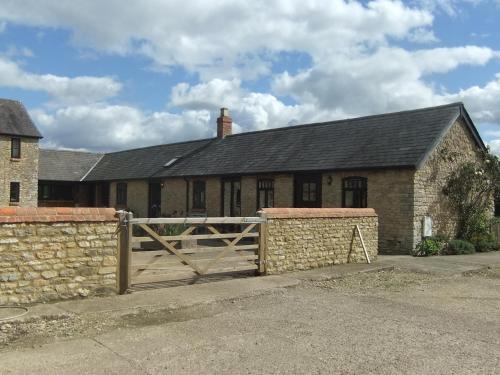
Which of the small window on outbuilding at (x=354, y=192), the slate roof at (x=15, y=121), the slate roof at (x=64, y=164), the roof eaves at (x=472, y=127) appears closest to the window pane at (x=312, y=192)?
the small window on outbuilding at (x=354, y=192)

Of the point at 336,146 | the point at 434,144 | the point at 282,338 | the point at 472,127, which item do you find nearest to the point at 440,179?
the point at 434,144

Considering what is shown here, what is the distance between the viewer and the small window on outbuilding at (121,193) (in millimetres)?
31062

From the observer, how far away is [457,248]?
57.8 feet

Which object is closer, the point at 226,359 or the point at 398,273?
the point at 226,359

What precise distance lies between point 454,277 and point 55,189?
99.0ft

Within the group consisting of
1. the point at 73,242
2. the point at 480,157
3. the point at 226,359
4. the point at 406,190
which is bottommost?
the point at 226,359

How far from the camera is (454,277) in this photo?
12352 mm

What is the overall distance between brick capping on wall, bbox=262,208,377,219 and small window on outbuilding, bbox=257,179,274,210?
7228mm

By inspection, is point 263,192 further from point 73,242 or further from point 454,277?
point 73,242

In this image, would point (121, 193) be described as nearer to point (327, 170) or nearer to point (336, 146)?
point (336, 146)

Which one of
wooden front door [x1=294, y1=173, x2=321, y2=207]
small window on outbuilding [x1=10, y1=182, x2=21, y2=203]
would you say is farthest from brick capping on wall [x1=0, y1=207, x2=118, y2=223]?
small window on outbuilding [x1=10, y1=182, x2=21, y2=203]

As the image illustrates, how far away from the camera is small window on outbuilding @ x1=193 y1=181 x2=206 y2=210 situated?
2470 cm

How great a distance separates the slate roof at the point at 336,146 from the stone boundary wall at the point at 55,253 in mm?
11019

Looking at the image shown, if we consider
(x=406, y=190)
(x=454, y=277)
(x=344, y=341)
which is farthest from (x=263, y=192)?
(x=344, y=341)
